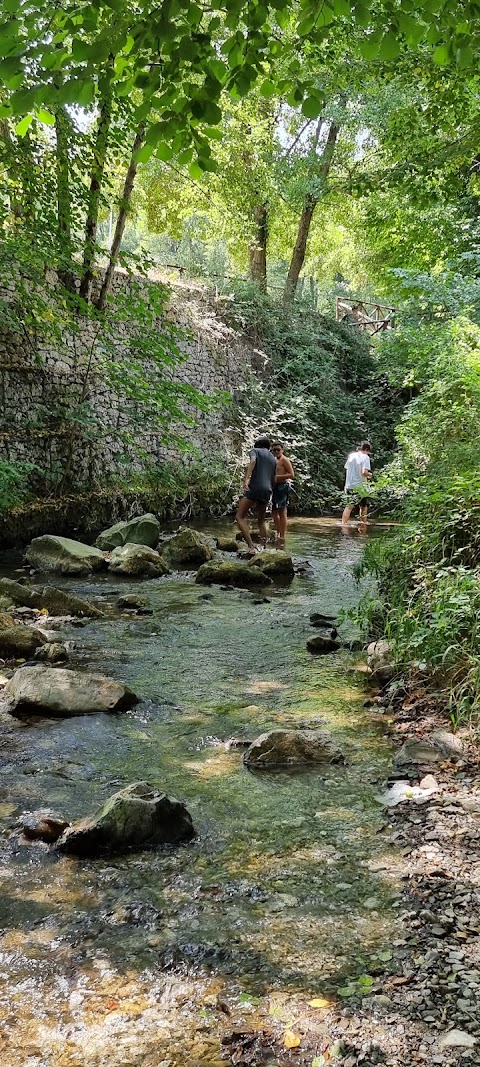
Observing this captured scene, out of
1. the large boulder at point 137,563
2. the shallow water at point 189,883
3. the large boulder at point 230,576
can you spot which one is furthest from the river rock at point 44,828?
the large boulder at point 137,563

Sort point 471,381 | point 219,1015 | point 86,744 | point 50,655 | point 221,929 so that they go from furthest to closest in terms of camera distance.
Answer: point 471,381, point 50,655, point 86,744, point 221,929, point 219,1015

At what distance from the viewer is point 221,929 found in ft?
8.73

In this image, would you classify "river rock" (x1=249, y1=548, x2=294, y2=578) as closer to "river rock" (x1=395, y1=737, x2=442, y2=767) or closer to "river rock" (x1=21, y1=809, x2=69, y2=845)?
"river rock" (x1=395, y1=737, x2=442, y2=767)

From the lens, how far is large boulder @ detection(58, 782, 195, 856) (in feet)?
10.3

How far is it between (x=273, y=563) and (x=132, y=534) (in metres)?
2.64

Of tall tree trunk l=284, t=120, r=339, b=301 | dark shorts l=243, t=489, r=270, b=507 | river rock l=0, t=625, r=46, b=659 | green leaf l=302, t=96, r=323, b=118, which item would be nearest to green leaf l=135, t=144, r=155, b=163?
green leaf l=302, t=96, r=323, b=118

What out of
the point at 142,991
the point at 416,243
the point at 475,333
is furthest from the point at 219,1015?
the point at 416,243

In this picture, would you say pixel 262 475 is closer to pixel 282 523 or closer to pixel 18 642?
pixel 282 523

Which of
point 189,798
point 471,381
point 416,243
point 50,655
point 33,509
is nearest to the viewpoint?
point 189,798

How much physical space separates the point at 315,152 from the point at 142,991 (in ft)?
71.4

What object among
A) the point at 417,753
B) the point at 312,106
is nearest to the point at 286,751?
the point at 417,753

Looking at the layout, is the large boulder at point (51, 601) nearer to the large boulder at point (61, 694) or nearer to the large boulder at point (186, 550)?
the large boulder at point (61, 694)

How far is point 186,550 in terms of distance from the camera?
10.7 metres

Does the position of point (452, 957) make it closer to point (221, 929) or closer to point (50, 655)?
point (221, 929)
